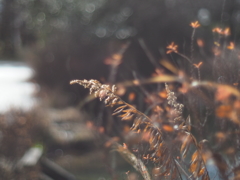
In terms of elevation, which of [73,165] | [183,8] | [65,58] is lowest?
[73,165]

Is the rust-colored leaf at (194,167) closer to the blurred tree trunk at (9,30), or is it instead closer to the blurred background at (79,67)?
the blurred background at (79,67)

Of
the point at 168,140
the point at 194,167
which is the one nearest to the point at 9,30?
the point at 168,140

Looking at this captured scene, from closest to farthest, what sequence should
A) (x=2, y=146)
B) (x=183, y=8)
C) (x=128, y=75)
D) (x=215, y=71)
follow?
(x=215, y=71) < (x=2, y=146) < (x=128, y=75) < (x=183, y=8)

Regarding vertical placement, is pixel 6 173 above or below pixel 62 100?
above

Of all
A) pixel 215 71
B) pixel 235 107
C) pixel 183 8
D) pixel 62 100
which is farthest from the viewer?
pixel 62 100

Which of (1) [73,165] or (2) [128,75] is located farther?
(2) [128,75]

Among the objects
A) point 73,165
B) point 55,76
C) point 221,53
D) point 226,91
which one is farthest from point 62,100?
point 226,91

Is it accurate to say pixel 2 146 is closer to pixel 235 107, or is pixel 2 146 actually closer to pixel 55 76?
pixel 235 107

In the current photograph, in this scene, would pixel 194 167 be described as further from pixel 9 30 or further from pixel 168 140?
pixel 9 30

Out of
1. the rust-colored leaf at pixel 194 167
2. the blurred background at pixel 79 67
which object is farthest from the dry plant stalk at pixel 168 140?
the blurred background at pixel 79 67
